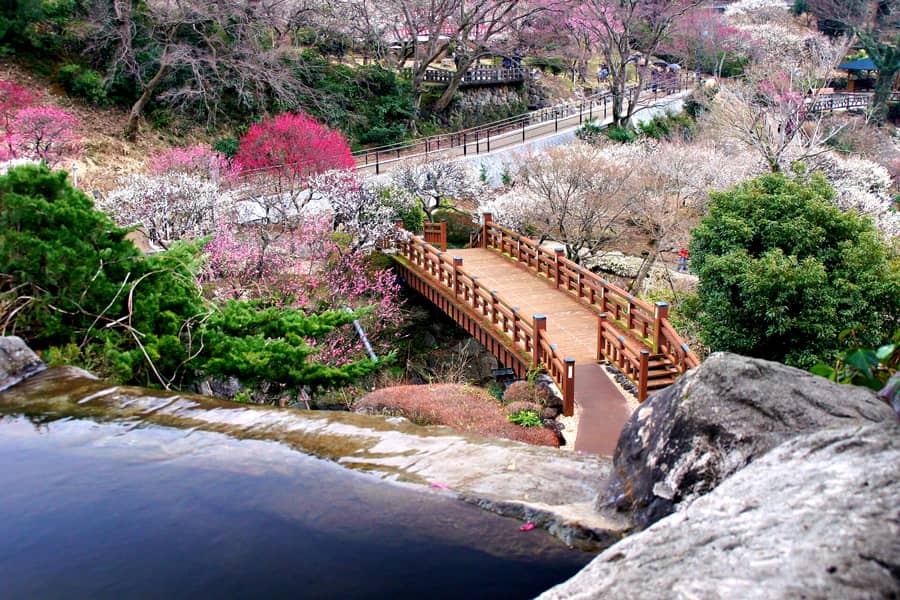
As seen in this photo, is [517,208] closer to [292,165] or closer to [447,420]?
[292,165]

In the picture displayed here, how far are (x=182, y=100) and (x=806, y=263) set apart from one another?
29.2m

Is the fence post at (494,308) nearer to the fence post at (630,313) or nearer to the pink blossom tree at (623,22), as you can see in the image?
the fence post at (630,313)

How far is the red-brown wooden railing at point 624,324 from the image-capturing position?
1463 cm

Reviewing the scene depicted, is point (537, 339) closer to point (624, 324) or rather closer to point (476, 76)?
point (624, 324)

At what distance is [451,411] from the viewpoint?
13.9m

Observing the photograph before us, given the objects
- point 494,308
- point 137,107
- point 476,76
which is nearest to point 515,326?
point 494,308

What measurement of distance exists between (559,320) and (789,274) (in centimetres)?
551

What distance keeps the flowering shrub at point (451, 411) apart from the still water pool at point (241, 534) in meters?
6.50

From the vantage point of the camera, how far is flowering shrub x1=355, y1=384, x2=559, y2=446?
13375mm

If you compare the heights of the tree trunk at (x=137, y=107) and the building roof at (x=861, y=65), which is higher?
the building roof at (x=861, y=65)

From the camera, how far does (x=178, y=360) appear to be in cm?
1001

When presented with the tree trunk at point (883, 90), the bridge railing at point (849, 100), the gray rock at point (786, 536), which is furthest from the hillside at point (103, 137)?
the tree trunk at point (883, 90)

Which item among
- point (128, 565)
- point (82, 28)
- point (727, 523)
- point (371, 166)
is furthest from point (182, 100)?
point (727, 523)

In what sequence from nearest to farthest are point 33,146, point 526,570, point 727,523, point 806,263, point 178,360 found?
point 727,523, point 526,570, point 178,360, point 806,263, point 33,146
